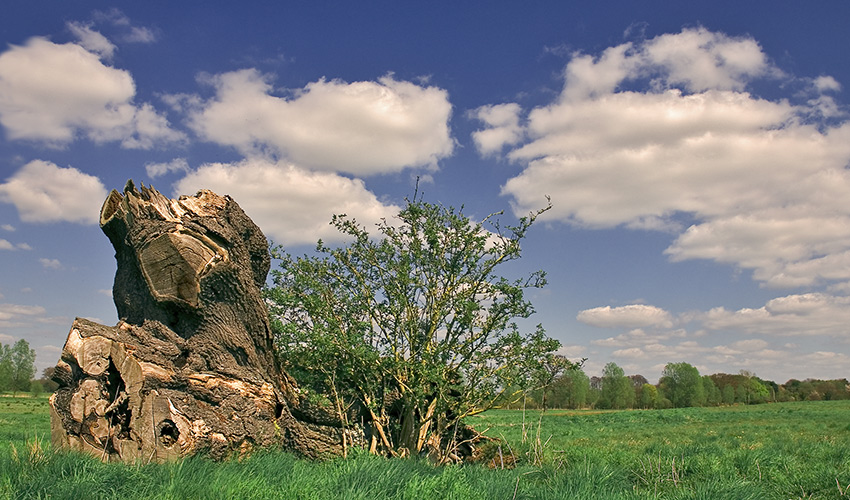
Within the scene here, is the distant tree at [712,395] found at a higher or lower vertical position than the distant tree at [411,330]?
lower

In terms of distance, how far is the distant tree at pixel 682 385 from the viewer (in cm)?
9631

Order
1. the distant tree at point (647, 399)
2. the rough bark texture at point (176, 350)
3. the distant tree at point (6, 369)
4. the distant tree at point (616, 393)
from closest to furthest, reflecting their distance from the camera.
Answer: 1. the rough bark texture at point (176, 350)
2. the distant tree at point (6, 369)
3. the distant tree at point (616, 393)
4. the distant tree at point (647, 399)

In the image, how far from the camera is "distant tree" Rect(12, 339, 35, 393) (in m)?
82.9

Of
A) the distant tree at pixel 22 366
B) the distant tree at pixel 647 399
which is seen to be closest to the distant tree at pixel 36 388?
the distant tree at pixel 22 366

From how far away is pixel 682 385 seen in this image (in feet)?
331

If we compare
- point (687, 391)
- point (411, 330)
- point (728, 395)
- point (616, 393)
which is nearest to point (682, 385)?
point (687, 391)

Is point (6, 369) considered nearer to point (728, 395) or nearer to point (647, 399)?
point (647, 399)

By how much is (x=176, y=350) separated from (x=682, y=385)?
106958 mm

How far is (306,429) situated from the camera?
10.5 m

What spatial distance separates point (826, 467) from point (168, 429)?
11.4m

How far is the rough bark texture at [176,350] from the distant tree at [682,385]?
101m

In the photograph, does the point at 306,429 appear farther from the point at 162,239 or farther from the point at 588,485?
the point at 588,485

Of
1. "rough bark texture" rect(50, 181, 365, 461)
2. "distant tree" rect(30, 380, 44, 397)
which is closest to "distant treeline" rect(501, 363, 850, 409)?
"distant tree" rect(30, 380, 44, 397)

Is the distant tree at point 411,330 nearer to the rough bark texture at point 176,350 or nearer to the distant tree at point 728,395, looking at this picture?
the rough bark texture at point 176,350
